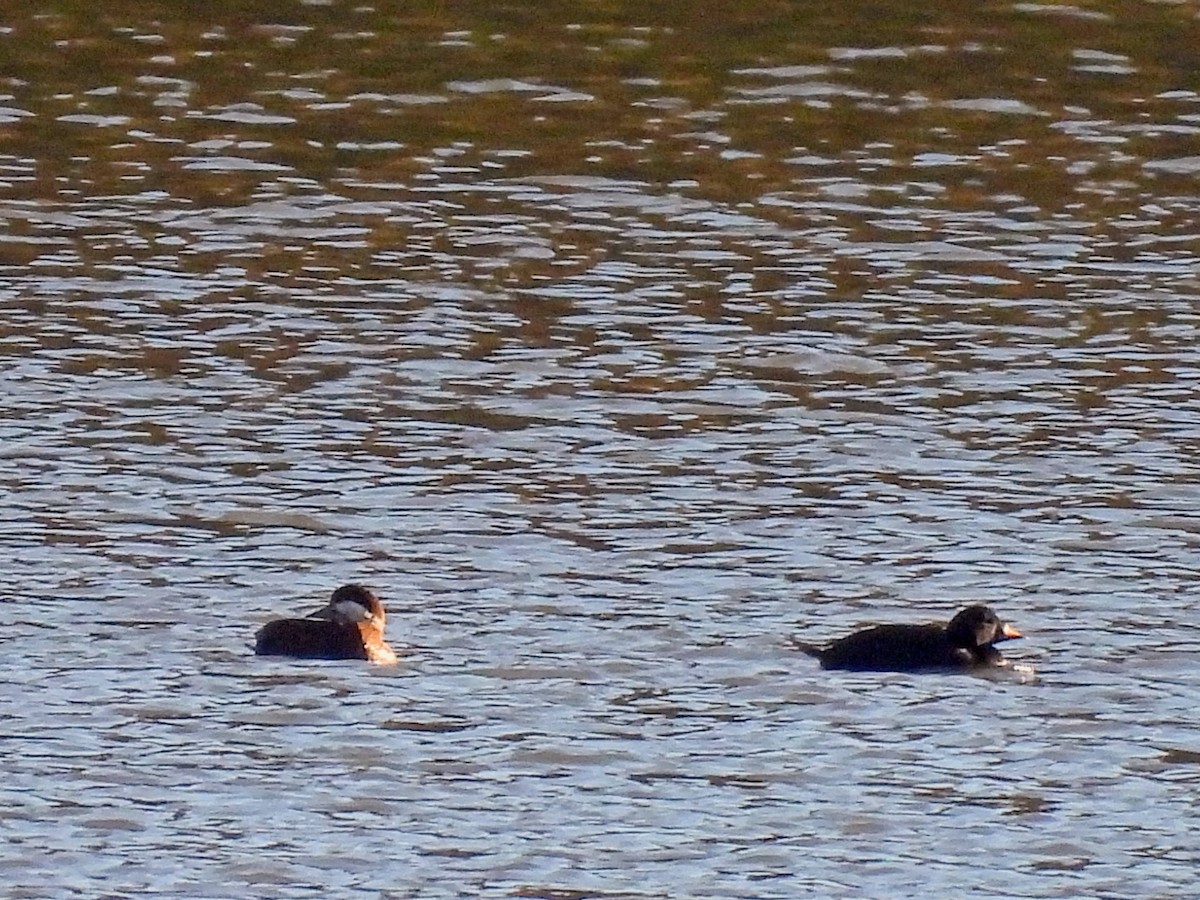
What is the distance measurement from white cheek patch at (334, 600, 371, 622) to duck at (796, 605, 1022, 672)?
2.13 meters

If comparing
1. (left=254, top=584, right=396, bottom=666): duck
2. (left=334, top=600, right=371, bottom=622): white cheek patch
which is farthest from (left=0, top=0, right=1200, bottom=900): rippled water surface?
(left=334, top=600, right=371, bottom=622): white cheek patch

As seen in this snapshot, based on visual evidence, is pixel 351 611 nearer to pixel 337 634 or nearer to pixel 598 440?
pixel 337 634

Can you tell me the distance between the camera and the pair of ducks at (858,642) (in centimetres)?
1530

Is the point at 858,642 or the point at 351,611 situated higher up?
the point at 351,611

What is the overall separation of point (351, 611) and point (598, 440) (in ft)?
13.5

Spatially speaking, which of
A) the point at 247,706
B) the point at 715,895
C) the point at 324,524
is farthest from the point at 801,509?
the point at 715,895

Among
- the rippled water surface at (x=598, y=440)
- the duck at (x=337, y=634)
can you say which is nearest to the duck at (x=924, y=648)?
the rippled water surface at (x=598, y=440)

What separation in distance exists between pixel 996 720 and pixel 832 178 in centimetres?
1054

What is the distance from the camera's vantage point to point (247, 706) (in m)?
14.9

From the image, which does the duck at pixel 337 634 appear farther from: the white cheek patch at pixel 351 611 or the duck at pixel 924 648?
the duck at pixel 924 648

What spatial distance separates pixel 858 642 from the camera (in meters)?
15.3

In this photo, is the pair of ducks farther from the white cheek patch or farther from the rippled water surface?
the rippled water surface

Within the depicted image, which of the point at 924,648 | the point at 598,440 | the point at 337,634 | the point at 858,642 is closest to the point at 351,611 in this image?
the point at 337,634

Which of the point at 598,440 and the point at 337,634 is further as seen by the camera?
the point at 598,440
